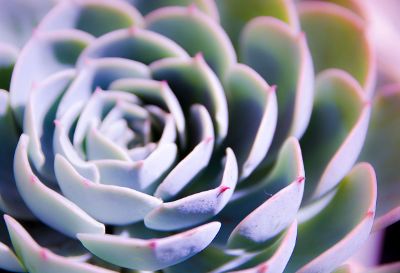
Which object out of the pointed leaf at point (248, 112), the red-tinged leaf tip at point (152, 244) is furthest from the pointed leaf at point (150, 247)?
the pointed leaf at point (248, 112)

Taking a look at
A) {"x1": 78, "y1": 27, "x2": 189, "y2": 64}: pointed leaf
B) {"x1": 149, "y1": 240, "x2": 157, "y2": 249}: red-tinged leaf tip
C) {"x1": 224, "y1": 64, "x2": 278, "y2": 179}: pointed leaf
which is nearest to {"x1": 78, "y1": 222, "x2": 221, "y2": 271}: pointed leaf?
{"x1": 149, "y1": 240, "x2": 157, "y2": 249}: red-tinged leaf tip

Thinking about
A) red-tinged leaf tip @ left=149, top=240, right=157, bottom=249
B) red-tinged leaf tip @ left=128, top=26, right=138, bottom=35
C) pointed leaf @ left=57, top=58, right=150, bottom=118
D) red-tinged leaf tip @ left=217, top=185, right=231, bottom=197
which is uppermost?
red-tinged leaf tip @ left=128, top=26, right=138, bottom=35

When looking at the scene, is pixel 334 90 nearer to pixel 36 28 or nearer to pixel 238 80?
pixel 238 80

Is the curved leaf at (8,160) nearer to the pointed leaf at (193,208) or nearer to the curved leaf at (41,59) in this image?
the curved leaf at (41,59)

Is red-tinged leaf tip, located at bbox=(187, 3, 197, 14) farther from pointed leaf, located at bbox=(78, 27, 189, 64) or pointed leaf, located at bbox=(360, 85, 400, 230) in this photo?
pointed leaf, located at bbox=(360, 85, 400, 230)

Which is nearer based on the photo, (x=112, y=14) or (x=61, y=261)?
(x=61, y=261)

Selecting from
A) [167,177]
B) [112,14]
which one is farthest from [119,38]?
[167,177]
